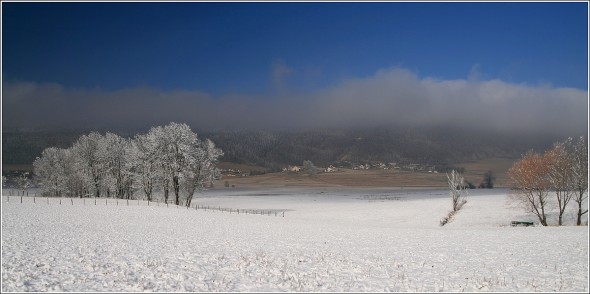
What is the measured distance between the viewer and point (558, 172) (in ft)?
159

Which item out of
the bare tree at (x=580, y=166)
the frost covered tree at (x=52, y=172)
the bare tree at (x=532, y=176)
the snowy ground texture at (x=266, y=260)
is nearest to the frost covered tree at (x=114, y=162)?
the frost covered tree at (x=52, y=172)

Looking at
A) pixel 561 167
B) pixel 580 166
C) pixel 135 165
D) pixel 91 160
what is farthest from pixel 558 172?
pixel 91 160

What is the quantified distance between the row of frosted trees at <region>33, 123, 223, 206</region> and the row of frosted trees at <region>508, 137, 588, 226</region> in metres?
46.2

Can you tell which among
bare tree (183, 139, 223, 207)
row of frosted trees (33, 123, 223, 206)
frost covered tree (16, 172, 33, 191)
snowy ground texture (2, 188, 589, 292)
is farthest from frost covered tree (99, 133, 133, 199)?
frost covered tree (16, 172, 33, 191)

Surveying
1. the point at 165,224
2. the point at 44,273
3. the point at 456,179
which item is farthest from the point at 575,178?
the point at 44,273

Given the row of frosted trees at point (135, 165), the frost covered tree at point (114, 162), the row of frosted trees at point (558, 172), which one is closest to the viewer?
the row of frosted trees at point (558, 172)

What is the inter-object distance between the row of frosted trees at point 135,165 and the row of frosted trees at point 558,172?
4621 centimetres

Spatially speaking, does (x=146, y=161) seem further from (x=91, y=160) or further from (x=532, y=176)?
(x=532, y=176)

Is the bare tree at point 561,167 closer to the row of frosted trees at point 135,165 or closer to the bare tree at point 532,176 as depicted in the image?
the bare tree at point 532,176

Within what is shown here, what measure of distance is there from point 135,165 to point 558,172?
6449 cm

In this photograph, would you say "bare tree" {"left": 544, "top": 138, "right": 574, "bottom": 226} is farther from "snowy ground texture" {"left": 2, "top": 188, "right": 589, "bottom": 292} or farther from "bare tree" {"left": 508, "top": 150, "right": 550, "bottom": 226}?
"snowy ground texture" {"left": 2, "top": 188, "right": 589, "bottom": 292}

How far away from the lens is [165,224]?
40.3m

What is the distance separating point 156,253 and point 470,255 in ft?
64.7

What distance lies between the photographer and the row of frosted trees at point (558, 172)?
47.4 meters
